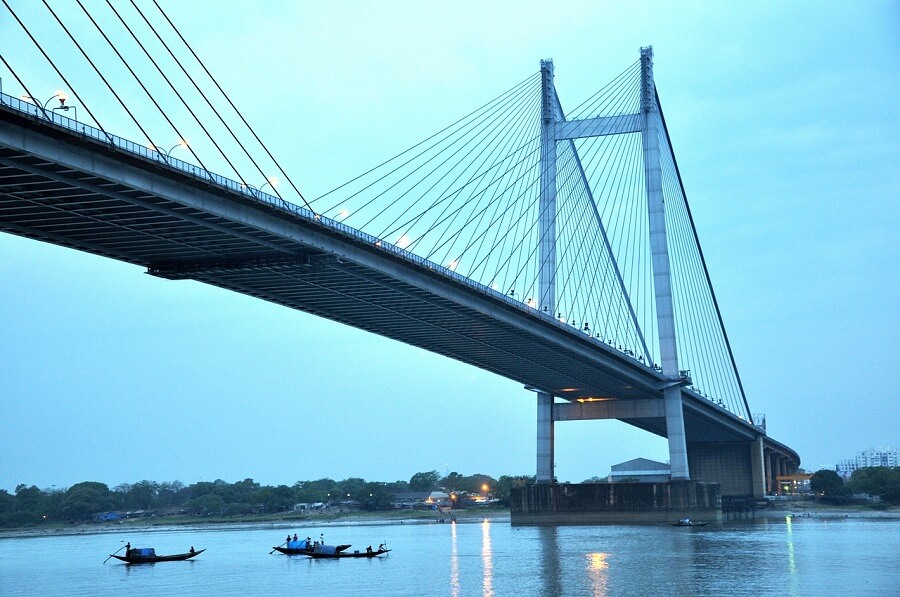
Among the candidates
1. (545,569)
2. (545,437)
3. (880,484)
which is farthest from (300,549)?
(880,484)

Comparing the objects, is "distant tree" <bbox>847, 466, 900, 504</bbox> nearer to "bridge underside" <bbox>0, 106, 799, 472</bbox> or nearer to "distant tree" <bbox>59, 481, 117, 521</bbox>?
"bridge underside" <bbox>0, 106, 799, 472</bbox>

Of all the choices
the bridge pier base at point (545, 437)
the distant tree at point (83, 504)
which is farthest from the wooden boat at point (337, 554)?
the distant tree at point (83, 504)

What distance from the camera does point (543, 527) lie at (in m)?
85.9

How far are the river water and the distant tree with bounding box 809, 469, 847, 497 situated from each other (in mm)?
64343

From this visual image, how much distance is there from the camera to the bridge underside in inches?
1280

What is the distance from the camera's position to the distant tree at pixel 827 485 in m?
140

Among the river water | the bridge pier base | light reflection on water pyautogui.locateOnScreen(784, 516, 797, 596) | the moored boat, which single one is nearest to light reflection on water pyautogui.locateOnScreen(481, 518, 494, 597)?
the river water

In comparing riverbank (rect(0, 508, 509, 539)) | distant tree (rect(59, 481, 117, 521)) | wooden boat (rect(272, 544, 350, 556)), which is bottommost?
wooden boat (rect(272, 544, 350, 556))

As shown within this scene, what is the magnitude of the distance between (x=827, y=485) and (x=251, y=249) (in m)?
114

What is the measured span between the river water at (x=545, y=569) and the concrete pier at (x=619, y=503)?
3876mm

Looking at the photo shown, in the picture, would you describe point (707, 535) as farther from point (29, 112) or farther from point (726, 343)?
point (29, 112)

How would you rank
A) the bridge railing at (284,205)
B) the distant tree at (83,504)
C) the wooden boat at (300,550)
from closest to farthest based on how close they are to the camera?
the bridge railing at (284,205) < the wooden boat at (300,550) < the distant tree at (83,504)

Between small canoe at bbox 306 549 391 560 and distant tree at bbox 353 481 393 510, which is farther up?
distant tree at bbox 353 481 393 510

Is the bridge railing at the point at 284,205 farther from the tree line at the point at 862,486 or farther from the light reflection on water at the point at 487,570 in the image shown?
the tree line at the point at 862,486
